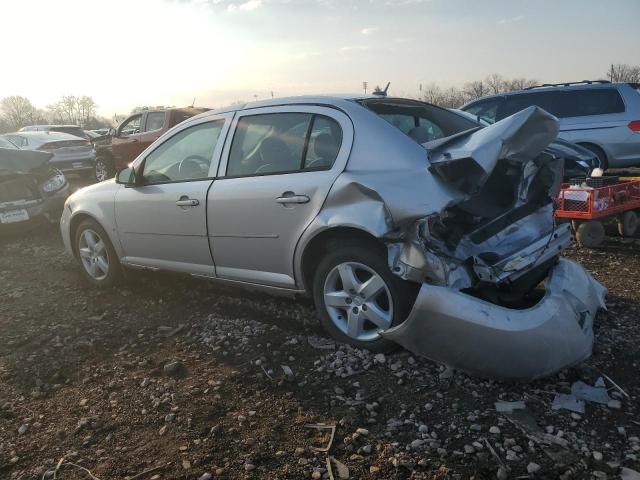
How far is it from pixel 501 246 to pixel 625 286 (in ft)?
6.38

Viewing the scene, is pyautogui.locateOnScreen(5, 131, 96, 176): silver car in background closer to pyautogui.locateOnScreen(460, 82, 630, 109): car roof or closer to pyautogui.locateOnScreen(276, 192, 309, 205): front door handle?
pyautogui.locateOnScreen(460, 82, 630, 109): car roof

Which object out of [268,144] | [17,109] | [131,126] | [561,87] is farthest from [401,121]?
[17,109]

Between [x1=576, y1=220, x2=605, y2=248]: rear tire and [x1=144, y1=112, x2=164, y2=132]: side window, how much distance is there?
9.47 m

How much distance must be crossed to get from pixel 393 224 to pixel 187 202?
1899 millimetres

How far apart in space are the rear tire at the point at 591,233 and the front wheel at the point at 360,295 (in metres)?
3.61

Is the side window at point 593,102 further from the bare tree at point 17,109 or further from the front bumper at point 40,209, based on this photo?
the bare tree at point 17,109

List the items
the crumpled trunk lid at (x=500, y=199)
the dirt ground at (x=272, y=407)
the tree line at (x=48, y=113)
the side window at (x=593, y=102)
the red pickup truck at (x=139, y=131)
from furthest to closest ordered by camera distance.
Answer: the tree line at (x=48, y=113), the red pickup truck at (x=139, y=131), the side window at (x=593, y=102), the crumpled trunk lid at (x=500, y=199), the dirt ground at (x=272, y=407)

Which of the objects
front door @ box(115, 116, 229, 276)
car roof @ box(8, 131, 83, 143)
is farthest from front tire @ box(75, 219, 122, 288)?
car roof @ box(8, 131, 83, 143)

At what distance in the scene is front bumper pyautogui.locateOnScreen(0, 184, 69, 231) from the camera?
7.56 m

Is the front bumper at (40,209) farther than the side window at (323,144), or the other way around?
the front bumper at (40,209)

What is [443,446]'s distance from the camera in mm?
2570

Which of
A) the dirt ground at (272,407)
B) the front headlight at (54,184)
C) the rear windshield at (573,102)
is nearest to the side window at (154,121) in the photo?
the front headlight at (54,184)

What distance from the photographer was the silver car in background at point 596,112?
8938 millimetres

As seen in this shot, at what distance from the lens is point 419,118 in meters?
3.84
